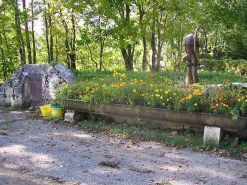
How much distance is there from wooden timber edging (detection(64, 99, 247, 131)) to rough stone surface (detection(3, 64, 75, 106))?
2113 mm

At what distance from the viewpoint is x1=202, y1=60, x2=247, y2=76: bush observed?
46.8 ft

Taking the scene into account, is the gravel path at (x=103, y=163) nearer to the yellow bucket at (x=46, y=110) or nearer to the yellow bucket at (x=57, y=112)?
the yellow bucket at (x=57, y=112)

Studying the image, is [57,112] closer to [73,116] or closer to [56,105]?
[56,105]

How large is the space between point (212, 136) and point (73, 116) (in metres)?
3.28

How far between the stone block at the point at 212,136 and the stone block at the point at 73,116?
123 inches

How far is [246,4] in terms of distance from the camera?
44.0 ft

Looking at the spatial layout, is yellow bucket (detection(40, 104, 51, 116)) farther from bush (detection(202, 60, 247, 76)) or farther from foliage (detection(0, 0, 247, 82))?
bush (detection(202, 60, 247, 76))

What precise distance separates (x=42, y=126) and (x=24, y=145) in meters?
1.51

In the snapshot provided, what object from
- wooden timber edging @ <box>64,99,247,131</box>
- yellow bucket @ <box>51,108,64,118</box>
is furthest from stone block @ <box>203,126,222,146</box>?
yellow bucket @ <box>51,108,64,118</box>

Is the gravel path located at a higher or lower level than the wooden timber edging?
lower

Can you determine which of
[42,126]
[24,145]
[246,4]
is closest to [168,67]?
[246,4]

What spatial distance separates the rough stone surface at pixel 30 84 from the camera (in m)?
8.21

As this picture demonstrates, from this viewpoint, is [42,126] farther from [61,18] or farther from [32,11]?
[61,18]

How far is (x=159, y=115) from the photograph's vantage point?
5.04 meters
